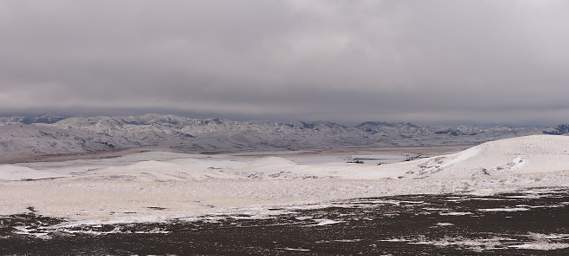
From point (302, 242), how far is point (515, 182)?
37.7 metres

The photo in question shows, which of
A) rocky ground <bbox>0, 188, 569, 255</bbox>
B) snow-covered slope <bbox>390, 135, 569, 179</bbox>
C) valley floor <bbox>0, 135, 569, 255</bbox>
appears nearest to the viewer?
rocky ground <bbox>0, 188, 569, 255</bbox>

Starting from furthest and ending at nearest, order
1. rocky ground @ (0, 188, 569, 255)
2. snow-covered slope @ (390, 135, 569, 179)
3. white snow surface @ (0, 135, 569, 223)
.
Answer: snow-covered slope @ (390, 135, 569, 179) → white snow surface @ (0, 135, 569, 223) → rocky ground @ (0, 188, 569, 255)

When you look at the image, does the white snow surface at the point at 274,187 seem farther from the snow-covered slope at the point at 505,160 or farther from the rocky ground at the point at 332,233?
the rocky ground at the point at 332,233

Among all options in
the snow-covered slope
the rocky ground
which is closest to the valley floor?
the rocky ground

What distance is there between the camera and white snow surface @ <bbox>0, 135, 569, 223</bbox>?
41719mm

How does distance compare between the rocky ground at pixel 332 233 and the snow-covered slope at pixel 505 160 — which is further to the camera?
the snow-covered slope at pixel 505 160

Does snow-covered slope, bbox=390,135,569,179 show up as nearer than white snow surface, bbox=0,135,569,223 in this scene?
No

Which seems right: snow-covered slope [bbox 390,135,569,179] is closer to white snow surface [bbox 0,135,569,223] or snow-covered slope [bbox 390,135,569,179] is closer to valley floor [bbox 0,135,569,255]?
white snow surface [bbox 0,135,569,223]

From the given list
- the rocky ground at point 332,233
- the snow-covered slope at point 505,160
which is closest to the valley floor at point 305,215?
the rocky ground at point 332,233

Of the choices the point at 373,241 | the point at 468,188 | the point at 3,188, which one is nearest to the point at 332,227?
the point at 373,241

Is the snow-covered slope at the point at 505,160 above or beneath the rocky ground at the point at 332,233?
above

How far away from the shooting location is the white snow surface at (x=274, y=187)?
41.7m

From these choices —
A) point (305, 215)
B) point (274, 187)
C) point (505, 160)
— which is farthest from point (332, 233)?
Answer: point (505, 160)

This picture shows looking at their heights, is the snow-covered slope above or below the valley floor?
above
